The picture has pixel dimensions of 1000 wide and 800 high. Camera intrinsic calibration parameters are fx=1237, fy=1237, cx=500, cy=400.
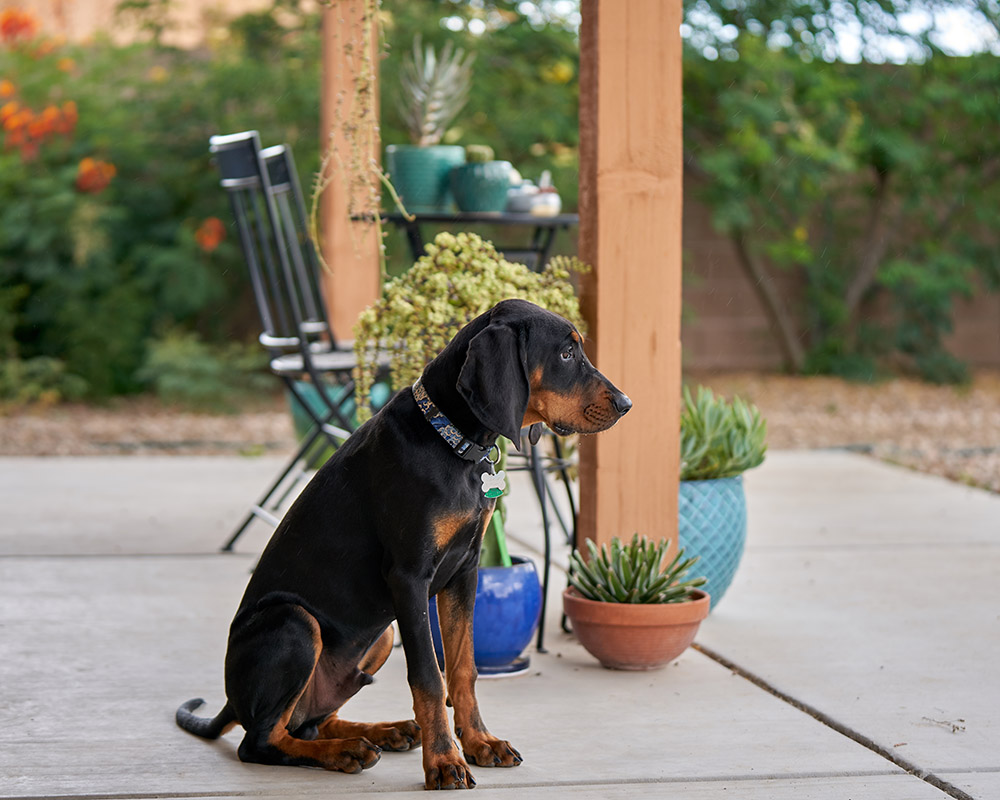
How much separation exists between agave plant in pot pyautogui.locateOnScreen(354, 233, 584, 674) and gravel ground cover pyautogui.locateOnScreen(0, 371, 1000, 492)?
383cm

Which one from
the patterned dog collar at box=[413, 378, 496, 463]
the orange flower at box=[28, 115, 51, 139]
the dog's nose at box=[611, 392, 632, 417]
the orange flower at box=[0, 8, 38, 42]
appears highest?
the orange flower at box=[0, 8, 38, 42]

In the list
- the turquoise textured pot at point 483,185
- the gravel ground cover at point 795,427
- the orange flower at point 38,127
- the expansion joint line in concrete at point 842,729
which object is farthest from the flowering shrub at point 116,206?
the expansion joint line in concrete at point 842,729

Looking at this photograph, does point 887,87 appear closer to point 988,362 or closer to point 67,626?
point 988,362

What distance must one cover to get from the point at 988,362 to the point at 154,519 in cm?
865

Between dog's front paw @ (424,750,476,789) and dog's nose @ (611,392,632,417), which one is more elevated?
dog's nose @ (611,392,632,417)

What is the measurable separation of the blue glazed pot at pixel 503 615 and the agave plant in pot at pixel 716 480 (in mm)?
613

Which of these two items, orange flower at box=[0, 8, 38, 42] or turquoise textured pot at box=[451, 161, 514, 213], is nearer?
turquoise textured pot at box=[451, 161, 514, 213]

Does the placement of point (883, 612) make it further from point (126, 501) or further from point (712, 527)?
point (126, 501)

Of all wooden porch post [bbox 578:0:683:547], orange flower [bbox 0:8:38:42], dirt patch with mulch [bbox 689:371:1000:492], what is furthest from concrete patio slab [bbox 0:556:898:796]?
orange flower [bbox 0:8:38:42]

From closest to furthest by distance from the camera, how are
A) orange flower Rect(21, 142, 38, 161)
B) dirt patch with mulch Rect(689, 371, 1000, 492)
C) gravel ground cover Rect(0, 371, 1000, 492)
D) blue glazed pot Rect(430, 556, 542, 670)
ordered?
blue glazed pot Rect(430, 556, 542, 670) → dirt patch with mulch Rect(689, 371, 1000, 492) → gravel ground cover Rect(0, 371, 1000, 492) → orange flower Rect(21, 142, 38, 161)

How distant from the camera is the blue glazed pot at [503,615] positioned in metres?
3.16

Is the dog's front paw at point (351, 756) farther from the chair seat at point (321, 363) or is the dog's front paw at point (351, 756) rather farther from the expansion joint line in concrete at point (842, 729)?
the chair seat at point (321, 363)

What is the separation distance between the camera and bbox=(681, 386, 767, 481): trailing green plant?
12.3ft

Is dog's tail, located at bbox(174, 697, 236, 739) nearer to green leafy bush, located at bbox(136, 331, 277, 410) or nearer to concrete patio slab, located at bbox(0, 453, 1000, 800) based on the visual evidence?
concrete patio slab, located at bbox(0, 453, 1000, 800)
